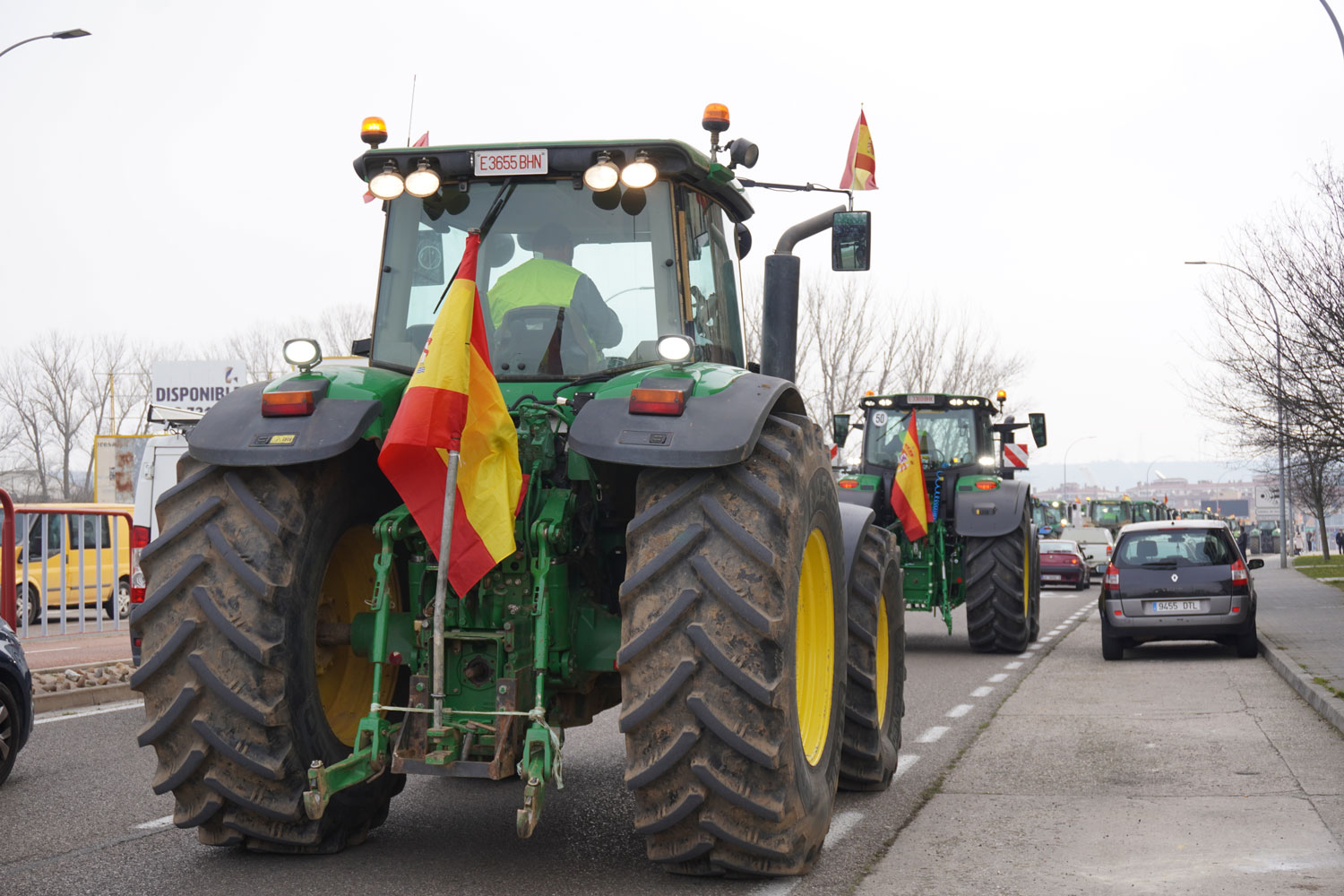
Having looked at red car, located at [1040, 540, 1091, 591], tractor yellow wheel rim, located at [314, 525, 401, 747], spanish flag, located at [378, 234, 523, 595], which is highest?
spanish flag, located at [378, 234, 523, 595]

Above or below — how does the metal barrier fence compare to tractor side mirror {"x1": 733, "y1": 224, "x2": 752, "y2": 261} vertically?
below

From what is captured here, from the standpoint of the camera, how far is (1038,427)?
19.1 meters

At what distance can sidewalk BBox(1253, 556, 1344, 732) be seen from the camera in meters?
12.0

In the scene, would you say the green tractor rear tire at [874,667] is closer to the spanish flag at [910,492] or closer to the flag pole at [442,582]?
the flag pole at [442,582]

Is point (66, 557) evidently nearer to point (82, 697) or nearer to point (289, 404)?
point (82, 697)

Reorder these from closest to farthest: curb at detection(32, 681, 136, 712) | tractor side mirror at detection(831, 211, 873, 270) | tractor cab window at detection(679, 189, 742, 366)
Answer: tractor cab window at detection(679, 189, 742, 366)
tractor side mirror at detection(831, 211, 873, 270)
curb at detection(32, 681, 136, 712)

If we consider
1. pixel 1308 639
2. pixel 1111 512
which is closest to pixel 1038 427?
pixel 1308 639

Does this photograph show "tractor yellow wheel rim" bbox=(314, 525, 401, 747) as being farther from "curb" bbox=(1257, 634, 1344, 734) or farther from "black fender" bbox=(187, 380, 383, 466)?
"curb" bbox=(1257, 634, 1344, 734)

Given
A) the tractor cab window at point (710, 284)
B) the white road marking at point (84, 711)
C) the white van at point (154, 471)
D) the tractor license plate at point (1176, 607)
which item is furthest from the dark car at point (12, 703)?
the tractor license plate at point (1176, 607)

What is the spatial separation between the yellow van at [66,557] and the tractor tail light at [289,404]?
10.7 metres

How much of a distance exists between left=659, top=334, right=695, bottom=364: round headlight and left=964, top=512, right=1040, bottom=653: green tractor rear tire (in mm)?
11261

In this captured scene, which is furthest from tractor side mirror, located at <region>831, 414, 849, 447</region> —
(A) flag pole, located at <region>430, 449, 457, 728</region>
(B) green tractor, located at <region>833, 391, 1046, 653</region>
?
(A) flag pole, located at <region>430, 449, 457, 728</region>

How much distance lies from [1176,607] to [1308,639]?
252 centimetres

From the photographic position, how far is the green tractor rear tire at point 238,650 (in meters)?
5.18
